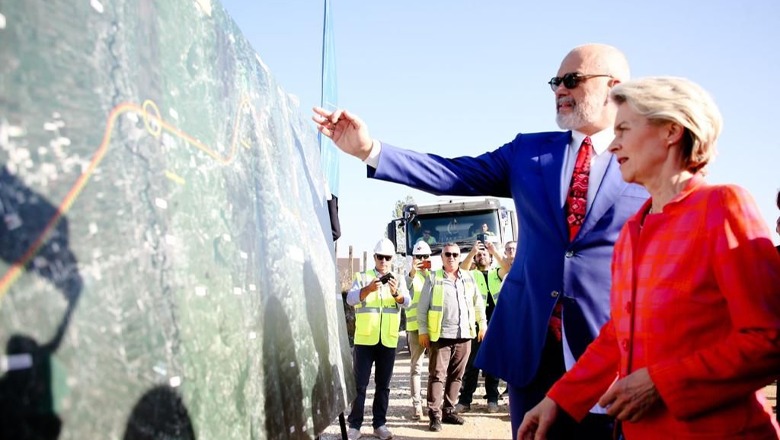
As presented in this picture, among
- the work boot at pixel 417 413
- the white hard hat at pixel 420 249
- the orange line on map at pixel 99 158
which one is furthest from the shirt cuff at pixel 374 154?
the white hard hat at pixel 420 249

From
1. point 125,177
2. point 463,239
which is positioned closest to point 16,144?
point 125,177

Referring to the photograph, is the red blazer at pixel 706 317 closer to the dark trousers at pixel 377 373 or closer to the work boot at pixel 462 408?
the dark trousers at pixel 377 373

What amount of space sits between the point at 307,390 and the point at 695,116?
1.31 m

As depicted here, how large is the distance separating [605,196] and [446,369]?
5296 millimetres

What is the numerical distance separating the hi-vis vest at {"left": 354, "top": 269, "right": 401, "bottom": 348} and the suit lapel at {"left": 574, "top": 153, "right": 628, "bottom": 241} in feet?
15.3

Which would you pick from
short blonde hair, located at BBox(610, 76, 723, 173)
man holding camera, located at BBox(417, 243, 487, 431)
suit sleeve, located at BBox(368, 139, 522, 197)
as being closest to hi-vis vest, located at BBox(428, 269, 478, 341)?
man holding camera, located at BBox(417, 243, 487, 431)

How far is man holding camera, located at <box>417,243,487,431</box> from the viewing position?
7.04 m

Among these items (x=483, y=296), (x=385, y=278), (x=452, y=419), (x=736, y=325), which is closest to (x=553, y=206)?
(x=736, y=325)

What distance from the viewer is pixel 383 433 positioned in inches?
244

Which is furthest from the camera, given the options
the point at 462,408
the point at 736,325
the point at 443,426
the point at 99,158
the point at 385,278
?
the point at 462,408

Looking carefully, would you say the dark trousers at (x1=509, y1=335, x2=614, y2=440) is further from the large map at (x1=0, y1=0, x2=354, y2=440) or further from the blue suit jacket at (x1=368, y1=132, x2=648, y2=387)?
the large map at (x1=0, y1=0, x2=354, y2=440)

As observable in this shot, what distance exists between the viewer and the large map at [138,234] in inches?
29.5

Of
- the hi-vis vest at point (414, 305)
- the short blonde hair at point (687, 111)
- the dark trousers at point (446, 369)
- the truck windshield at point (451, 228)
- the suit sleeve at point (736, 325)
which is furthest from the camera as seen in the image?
the truck windshield at point (451, 228)

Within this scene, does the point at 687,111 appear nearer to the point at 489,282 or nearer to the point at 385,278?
the point at 385,278
